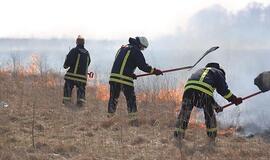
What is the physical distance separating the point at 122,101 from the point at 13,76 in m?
4.34

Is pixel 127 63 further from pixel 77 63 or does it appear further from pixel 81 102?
pixel 77 63

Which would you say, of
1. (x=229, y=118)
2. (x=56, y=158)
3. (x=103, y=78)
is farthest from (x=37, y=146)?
(x=103, y=78)

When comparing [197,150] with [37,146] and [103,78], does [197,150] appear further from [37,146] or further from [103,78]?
[103,78]

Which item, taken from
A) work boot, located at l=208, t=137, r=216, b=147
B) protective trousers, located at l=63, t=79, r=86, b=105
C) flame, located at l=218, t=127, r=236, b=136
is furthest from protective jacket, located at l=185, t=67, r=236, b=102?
protective trousers, located at l=63, t=79, r=86, b=105

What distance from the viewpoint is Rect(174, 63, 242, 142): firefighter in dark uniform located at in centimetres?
843

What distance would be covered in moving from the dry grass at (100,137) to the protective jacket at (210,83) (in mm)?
827

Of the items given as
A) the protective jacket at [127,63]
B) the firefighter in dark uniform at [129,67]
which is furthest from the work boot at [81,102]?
the protective jacket at [127,63]

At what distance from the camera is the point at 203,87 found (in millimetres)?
8414

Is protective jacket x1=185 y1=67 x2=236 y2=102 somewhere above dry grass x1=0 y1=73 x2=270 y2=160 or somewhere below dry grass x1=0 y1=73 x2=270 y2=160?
above

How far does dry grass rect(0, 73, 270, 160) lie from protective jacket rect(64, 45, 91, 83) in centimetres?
80

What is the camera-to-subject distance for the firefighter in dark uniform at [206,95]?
843 cm

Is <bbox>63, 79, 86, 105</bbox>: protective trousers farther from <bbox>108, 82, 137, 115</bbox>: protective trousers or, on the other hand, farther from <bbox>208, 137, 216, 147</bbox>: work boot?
<bbox>208, 137, 216, 147</bbox>: work boot

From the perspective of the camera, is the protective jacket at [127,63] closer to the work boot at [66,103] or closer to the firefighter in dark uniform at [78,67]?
the work boot at [66,103]

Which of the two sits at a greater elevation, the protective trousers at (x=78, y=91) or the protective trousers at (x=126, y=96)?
the protective trousers at (x=78, y=91)
